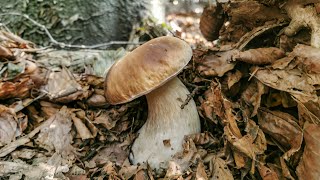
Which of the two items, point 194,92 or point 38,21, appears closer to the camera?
point 194,92

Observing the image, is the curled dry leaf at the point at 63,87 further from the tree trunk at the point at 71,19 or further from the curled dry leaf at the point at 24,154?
the tree trunk at the point at 71,19

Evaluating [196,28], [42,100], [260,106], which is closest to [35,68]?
[42,100]

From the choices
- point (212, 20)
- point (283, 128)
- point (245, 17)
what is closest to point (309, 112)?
point (283, 128)

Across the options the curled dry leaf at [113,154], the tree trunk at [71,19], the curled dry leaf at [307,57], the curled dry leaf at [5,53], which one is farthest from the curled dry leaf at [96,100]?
the tree trunk at [71,19]

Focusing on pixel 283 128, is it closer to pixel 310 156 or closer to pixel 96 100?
pixel 310 156

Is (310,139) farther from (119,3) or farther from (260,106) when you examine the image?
(119,3)

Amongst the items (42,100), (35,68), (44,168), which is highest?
(35,68)
